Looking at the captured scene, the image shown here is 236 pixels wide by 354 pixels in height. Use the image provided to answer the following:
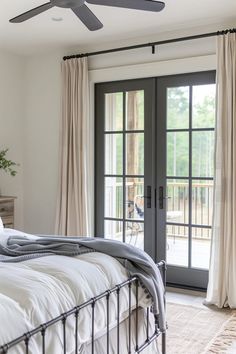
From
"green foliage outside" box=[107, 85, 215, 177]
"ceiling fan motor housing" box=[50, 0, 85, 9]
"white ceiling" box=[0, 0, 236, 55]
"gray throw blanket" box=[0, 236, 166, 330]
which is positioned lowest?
"gray throw blanket" box=[0, 236, 166, 330]

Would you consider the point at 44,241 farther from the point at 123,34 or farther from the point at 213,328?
the point at 123,34

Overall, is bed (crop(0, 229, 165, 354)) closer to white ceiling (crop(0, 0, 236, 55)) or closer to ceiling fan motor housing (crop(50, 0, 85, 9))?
ceiling fan motor housing (crop(50, 0, 85, 9))

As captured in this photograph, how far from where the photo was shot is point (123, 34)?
14.6ft

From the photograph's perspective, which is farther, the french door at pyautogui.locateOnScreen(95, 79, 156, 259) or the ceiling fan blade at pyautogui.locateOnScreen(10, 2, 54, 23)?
the french door at pyautogui.locateOnScreen(95, 79, 156, 259)

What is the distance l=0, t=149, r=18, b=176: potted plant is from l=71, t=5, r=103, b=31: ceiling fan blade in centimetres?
208

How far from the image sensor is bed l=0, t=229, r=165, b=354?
1.68 meters

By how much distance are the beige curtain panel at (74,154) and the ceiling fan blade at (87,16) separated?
57.1 inches

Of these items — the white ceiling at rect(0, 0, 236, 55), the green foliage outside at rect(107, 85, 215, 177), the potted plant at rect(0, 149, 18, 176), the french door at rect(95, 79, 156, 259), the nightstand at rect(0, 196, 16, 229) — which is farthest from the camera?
the potted plant at rect(0, 149, 18, 176)

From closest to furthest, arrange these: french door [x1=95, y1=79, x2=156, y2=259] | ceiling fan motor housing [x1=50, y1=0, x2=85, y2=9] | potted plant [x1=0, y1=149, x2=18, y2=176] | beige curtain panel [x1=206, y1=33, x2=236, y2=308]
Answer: ceiling fan motor housing [x1=50, y1=0, x2=85, y2=9] < beige curtain panel [x1=206, y1=33, x2=236, y2=308] < french door [x1=95, y1=79, x2=156, y2=259] < potted plant [x1=0, y1=149, x2=18, y2=176]

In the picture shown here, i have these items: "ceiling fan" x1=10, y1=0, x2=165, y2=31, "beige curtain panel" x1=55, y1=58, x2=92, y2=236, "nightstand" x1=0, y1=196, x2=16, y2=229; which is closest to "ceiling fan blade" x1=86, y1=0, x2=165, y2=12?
"ceiling fan" x1=10, y1=0, x2=165, y2=31

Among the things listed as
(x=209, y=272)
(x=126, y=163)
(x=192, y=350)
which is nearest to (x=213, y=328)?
(x=192, y=350)

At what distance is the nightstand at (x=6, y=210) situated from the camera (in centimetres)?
467

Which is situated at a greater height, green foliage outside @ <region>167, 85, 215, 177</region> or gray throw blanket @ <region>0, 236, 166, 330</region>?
green foliage outside @ <region>167, 85, 215, 177</region>

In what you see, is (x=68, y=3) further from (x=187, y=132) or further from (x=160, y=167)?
(x=160, y=167)
